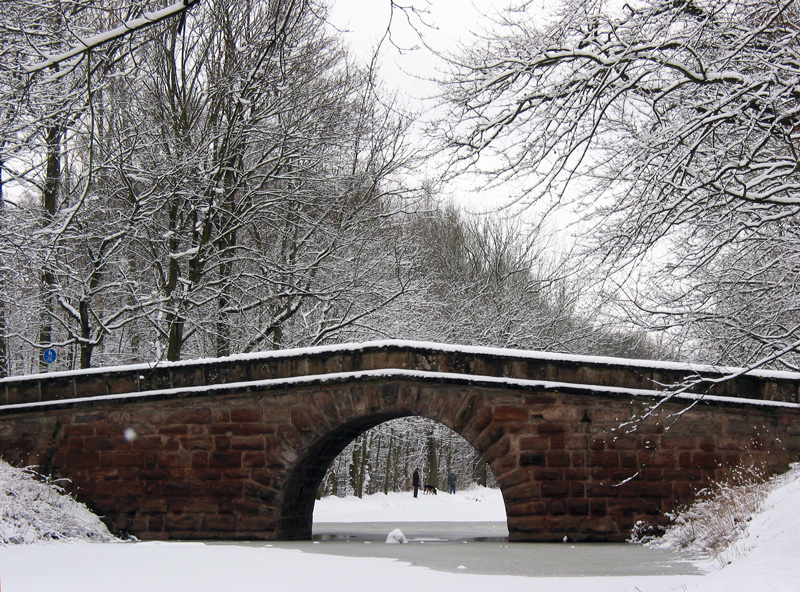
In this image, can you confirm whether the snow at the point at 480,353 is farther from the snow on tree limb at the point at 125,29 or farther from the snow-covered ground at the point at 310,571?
the snow on tree limb at the point at 125,29

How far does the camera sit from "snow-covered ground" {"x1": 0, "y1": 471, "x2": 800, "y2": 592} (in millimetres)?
5730

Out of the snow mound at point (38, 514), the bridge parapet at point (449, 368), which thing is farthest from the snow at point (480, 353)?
the snow mound at point (38, 514)

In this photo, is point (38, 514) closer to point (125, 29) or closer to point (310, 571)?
point (310, 571)

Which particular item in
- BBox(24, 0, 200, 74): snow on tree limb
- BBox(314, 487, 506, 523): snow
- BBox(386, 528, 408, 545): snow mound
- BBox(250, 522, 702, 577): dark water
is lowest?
BBox(250, 522, 702, 577): dark water

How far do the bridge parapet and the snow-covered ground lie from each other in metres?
2.10

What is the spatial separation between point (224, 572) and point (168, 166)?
9986 mm

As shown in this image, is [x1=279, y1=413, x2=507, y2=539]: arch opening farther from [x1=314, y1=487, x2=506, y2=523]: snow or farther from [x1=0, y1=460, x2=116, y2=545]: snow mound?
[x1=0, y1=460, x2=116, y2=545]: snow mound

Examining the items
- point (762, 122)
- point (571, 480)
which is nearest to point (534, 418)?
point (571, 480)

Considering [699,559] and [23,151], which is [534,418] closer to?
[699,559]

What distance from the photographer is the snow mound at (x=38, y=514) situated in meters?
9.82

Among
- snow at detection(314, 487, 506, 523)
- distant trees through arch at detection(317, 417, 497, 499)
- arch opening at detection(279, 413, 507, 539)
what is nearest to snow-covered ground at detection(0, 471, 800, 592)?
arch opening at detection(279, 413, 507, 539)

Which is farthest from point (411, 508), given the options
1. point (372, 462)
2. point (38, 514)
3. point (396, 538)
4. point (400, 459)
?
point (38, 514)

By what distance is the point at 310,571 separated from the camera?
7566mm

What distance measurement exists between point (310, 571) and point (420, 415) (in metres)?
4.23
